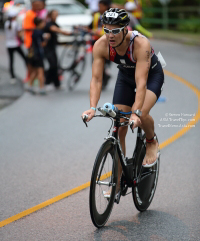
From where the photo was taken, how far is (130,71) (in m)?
5.18

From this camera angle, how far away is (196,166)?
6.92 metres

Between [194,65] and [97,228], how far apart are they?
1268cm

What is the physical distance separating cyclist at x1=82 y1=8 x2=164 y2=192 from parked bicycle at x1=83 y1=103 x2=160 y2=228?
9 centimetres

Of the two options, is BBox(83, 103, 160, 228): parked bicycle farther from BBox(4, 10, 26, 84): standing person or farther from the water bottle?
BBox(4, 10, 26, 84): standing person

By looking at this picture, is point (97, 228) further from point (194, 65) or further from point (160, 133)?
point (194, 65)

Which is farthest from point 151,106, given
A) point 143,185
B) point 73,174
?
point 73,174

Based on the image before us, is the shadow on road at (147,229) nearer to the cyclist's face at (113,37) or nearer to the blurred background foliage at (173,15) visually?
the cyclist's face at (113,37)

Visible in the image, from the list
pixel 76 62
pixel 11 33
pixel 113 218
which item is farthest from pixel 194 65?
pixel 113 218

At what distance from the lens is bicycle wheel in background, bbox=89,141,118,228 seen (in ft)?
14.9

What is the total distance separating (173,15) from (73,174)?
23.9 m

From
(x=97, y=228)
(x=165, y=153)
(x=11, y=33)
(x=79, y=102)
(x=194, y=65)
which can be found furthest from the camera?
(x=194, y=65)

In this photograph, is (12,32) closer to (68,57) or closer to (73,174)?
(68,57)

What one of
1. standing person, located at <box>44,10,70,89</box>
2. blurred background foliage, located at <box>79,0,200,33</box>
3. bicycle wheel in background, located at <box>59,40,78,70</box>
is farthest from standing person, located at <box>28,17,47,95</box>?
blurred background foliage, located at <box>79,0,200,33</box>

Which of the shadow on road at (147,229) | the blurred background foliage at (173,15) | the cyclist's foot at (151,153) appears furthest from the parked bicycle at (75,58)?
the blurred background foliage at (173,15)
